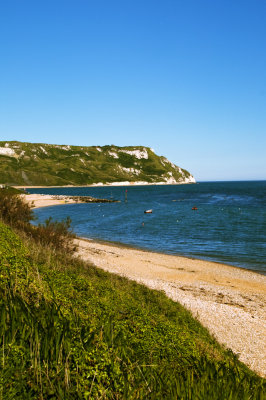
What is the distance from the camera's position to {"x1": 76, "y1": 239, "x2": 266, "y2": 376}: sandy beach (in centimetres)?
1202

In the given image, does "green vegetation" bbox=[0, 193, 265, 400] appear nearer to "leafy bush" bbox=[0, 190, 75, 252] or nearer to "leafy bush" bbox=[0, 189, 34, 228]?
"leafy bush" bbox=[0, 190, 75, 252]

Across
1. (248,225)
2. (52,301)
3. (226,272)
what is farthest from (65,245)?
(248,225)

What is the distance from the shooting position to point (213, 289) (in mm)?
18688

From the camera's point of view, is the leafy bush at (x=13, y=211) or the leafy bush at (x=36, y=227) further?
the leafy bush at (x=13, y=211)

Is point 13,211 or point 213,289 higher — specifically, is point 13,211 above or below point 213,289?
above

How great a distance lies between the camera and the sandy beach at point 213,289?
12023 millimetres

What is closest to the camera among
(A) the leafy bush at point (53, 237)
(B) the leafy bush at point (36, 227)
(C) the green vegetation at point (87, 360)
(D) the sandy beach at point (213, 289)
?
(C) the green vegetation at point (87, 360)

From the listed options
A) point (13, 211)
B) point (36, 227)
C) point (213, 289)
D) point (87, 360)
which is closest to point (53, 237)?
point (36, 227)

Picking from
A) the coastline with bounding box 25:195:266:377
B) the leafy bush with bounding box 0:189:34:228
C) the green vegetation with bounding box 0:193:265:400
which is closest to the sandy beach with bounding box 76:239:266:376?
the coastline with bounding box 25:195:266:377

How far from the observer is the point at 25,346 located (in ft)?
12.9

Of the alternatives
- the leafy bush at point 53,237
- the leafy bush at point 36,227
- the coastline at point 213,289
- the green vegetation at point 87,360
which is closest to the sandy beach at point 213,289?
the coastline at point 213,289

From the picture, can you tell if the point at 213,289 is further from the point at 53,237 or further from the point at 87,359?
the point at 87,359

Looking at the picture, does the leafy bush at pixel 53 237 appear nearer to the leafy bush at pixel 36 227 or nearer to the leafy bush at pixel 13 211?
the leafy bush at pixel 36 227

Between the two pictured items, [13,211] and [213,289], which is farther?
[13,211]
